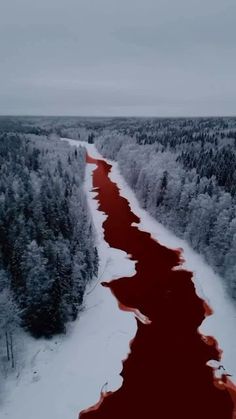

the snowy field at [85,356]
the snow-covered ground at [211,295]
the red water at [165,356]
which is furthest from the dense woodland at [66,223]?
the red water at [165,356]

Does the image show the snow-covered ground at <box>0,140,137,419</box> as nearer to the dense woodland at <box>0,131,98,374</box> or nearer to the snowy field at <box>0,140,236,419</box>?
the snowy field at <box>0,140,236,419</box>

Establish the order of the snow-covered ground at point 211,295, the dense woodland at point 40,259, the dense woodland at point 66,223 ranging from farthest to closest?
1. the dense woodland at point 66,223
2. the snow-covered ground at point 211,295
3. the dense woodland at point 40,259

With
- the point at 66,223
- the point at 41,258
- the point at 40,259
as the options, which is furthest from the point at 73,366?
the point at 66,223

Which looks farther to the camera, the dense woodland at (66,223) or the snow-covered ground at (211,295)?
the dense woodland at (66,223)

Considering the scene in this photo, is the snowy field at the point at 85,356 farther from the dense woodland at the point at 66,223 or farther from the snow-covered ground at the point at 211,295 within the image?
the dense woodland at the point at 66,223

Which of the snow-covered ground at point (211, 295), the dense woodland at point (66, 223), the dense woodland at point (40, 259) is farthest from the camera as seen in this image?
the dense woodland at point (66, 223)

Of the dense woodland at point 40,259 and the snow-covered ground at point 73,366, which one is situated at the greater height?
the dense woodland at point 40,259

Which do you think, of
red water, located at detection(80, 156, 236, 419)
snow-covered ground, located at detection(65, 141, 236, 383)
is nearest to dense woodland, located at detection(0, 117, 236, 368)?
snow-covered ground, located at detection(65, 141, 236, 383)

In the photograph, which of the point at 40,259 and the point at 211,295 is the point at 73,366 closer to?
the point at 40,259
